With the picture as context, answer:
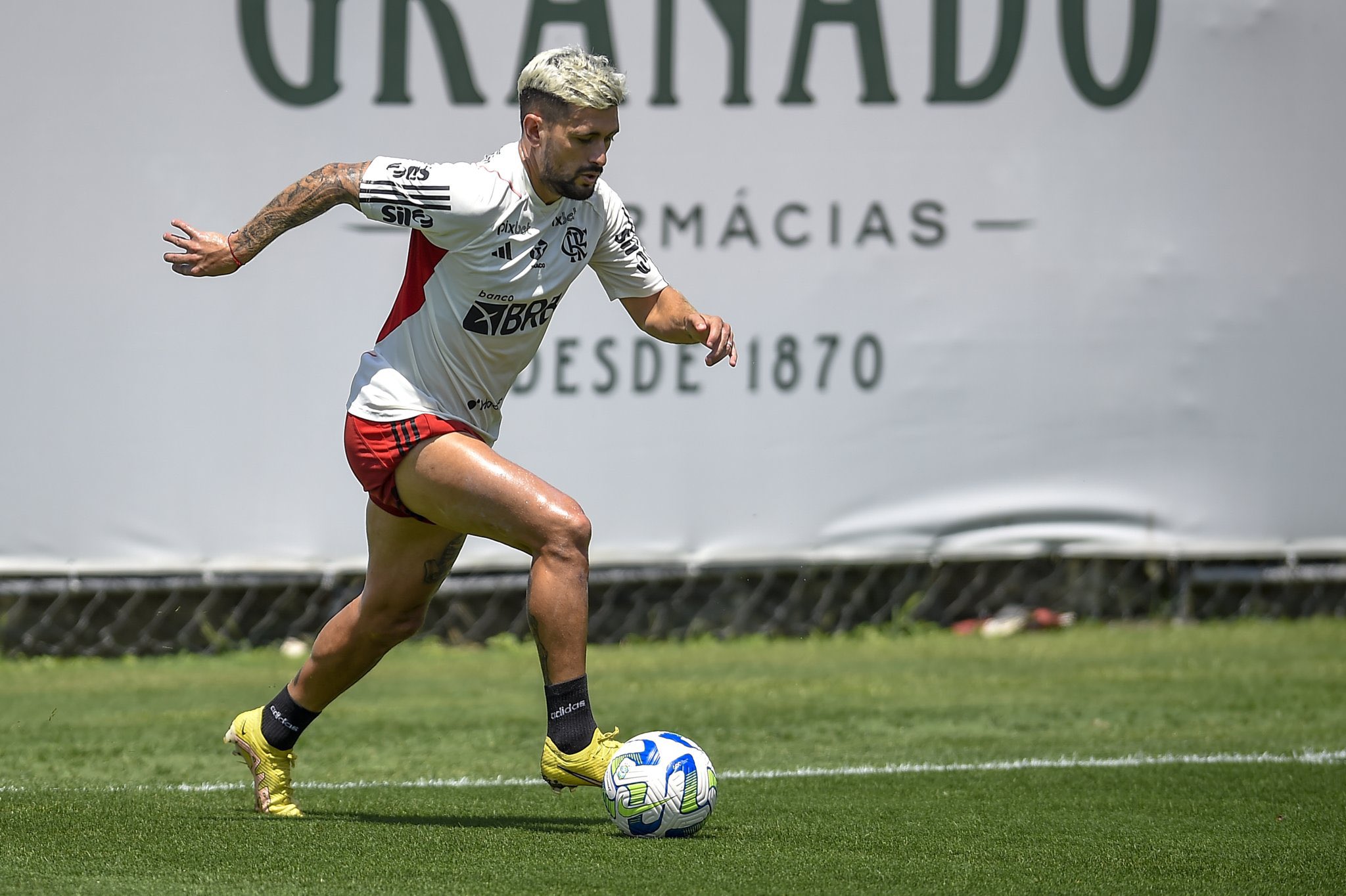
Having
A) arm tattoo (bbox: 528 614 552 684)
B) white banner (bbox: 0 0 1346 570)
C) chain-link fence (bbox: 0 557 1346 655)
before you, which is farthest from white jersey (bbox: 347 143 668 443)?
chain-link fence (bbox: 0 557 1346 655)

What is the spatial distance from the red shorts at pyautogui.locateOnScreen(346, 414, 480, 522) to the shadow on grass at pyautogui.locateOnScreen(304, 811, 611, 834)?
0.79 m

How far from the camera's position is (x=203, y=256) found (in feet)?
13.8

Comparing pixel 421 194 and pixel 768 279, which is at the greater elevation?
pixel 421 194

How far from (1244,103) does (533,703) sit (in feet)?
15.3

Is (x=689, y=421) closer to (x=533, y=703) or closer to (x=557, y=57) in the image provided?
(x=533, y=703)

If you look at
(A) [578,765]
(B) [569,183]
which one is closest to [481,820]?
(A) [578,765]

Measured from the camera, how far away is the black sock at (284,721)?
448cm

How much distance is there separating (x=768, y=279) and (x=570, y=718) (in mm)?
4384

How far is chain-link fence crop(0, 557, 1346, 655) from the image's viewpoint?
26.1 feet

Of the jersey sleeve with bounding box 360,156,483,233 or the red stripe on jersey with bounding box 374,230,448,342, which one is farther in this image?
the red stripe on jersey with bounding box 374,230,448,342

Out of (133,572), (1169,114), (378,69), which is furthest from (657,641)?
(1169,114)

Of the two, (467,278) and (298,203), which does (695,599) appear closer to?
(467,278)

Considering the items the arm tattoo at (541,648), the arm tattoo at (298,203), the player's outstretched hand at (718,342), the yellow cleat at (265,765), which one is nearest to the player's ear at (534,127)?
the arm tattoo at (298,203)

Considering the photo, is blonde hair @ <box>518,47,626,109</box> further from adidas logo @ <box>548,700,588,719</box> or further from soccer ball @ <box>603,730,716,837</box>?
soccer ball @ <box>603,730,716,837</box>
